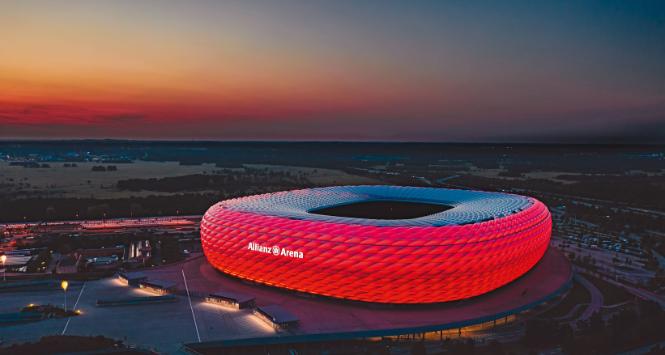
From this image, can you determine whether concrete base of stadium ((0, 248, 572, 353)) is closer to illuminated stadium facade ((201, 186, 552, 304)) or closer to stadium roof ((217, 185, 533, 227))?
illuminated stadium facade ((201, 186, 552, 304))

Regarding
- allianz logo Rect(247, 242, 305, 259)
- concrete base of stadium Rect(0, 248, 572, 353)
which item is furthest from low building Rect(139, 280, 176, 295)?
allianz logo Rect(247, 242, 305, 259)

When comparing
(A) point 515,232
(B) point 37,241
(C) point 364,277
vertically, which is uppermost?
(A) point 515,232

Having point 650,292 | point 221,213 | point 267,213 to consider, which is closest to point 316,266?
point 267,213


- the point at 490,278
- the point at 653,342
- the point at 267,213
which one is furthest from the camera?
the point at 267,213

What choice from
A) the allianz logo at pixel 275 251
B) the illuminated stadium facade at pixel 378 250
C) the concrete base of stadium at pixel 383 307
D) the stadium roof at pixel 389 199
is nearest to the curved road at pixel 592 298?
the concrete base of stadium at pixel 383 307

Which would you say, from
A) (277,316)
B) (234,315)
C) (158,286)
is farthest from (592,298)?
(158,286)

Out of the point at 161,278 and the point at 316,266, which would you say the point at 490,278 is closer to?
the point at 316,266

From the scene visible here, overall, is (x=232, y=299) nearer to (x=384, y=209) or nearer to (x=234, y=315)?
(x=234, y=315)
